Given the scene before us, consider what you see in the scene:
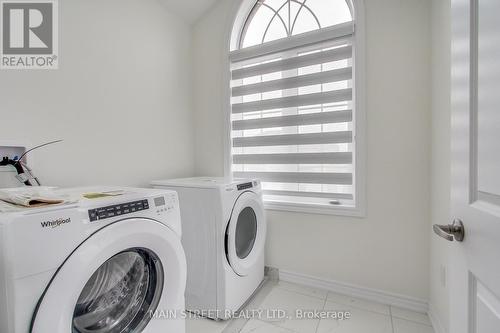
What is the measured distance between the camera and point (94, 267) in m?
0.73

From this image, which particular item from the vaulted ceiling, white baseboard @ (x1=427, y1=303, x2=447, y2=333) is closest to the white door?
white baseboard @ (x1=427, y1=303, x2=447, y2=333)

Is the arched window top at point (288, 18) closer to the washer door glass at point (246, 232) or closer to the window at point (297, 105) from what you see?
the window at point (297, 105)

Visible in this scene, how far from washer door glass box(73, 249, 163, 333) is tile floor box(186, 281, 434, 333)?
1.98ft

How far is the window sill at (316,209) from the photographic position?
172 cm

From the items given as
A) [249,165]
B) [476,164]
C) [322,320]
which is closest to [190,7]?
[249,165]

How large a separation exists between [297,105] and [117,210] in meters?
1.56

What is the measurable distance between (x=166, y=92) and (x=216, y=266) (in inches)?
58.7

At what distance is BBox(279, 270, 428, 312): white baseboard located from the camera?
158 cm

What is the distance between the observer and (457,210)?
0.66 m

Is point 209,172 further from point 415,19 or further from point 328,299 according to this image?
point 415,19

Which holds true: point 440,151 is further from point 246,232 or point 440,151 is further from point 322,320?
point 246,232

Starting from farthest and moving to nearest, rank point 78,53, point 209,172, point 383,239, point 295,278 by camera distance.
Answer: point 209,172 → point 295,278 → point 383,239 → point 78,53

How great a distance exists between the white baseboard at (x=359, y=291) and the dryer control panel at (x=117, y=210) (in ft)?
4.94

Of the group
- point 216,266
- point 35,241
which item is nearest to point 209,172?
point 216,266
